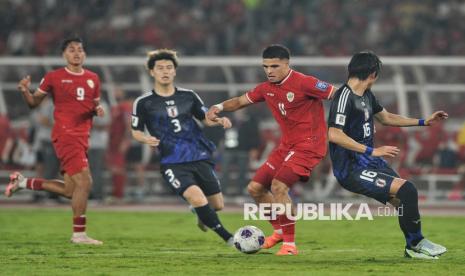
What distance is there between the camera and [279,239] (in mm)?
12266

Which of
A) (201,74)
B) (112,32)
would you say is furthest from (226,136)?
(112,32)

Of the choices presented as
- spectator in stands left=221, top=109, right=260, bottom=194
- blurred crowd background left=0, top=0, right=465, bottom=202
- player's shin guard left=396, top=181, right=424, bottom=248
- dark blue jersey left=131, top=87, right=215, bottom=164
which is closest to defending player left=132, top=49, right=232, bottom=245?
dark blue jersey left=131, top=87, right=215, bottom=164

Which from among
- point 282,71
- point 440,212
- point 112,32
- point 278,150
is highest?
point 112,32

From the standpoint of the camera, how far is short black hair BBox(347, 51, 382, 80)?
10875mm

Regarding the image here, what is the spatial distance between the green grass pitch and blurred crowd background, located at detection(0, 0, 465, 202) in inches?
121

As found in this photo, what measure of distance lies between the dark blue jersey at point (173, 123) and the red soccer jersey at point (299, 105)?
0.86 metres

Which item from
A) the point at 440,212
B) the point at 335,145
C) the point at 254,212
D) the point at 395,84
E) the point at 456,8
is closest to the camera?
the point at 335,145

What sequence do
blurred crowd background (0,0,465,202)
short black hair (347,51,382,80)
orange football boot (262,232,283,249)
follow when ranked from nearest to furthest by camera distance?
short black hair (347,51,382,80) < orange football boot (262,232,283,249) < blurred crowd background (0,0,465,202)

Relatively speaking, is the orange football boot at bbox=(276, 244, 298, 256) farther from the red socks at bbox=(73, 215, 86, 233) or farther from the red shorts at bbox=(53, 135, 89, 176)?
the red shorts at bbox=(53, 135, 89, 176)

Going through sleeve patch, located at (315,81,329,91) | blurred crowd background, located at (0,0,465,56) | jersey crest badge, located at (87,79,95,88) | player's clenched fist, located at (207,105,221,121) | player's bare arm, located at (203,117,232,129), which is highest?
blurred crowd background, located at (0,0,465,56)

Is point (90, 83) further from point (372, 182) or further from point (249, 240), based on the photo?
point (372, 182)

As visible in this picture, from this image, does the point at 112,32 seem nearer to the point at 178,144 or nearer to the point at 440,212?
the point at 440,212

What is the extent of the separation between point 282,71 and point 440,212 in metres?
8.26

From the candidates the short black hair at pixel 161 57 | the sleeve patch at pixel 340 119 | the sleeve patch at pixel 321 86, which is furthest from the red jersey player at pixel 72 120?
the sleeve patch at pixel 340 119
